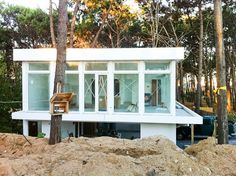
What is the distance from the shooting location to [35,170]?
17.0 feet

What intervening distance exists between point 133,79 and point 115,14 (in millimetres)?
13578

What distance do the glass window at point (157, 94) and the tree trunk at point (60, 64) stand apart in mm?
6334

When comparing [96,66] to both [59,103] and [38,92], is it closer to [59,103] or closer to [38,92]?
[38,92]

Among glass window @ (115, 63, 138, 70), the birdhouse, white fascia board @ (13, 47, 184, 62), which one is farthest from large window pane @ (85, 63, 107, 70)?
the birdhouse

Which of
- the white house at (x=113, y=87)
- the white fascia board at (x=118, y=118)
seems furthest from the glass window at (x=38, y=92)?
the white fascia board at (x=118, y=118)

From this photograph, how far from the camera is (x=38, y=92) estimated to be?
15195mm

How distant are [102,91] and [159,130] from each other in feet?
8.94

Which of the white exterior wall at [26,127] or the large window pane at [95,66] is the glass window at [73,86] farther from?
the white exterior wall at [26,127]

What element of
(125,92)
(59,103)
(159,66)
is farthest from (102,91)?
(59,103)

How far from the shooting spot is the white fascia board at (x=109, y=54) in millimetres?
13656

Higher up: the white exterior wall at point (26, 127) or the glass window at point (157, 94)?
the glass window at point (157, 94)

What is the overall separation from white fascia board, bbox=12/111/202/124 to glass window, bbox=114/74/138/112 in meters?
0.40

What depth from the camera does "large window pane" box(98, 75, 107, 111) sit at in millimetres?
14492

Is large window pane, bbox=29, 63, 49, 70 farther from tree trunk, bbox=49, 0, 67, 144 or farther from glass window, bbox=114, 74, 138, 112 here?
tree trunk, bbox=49, 0, 67, 144
